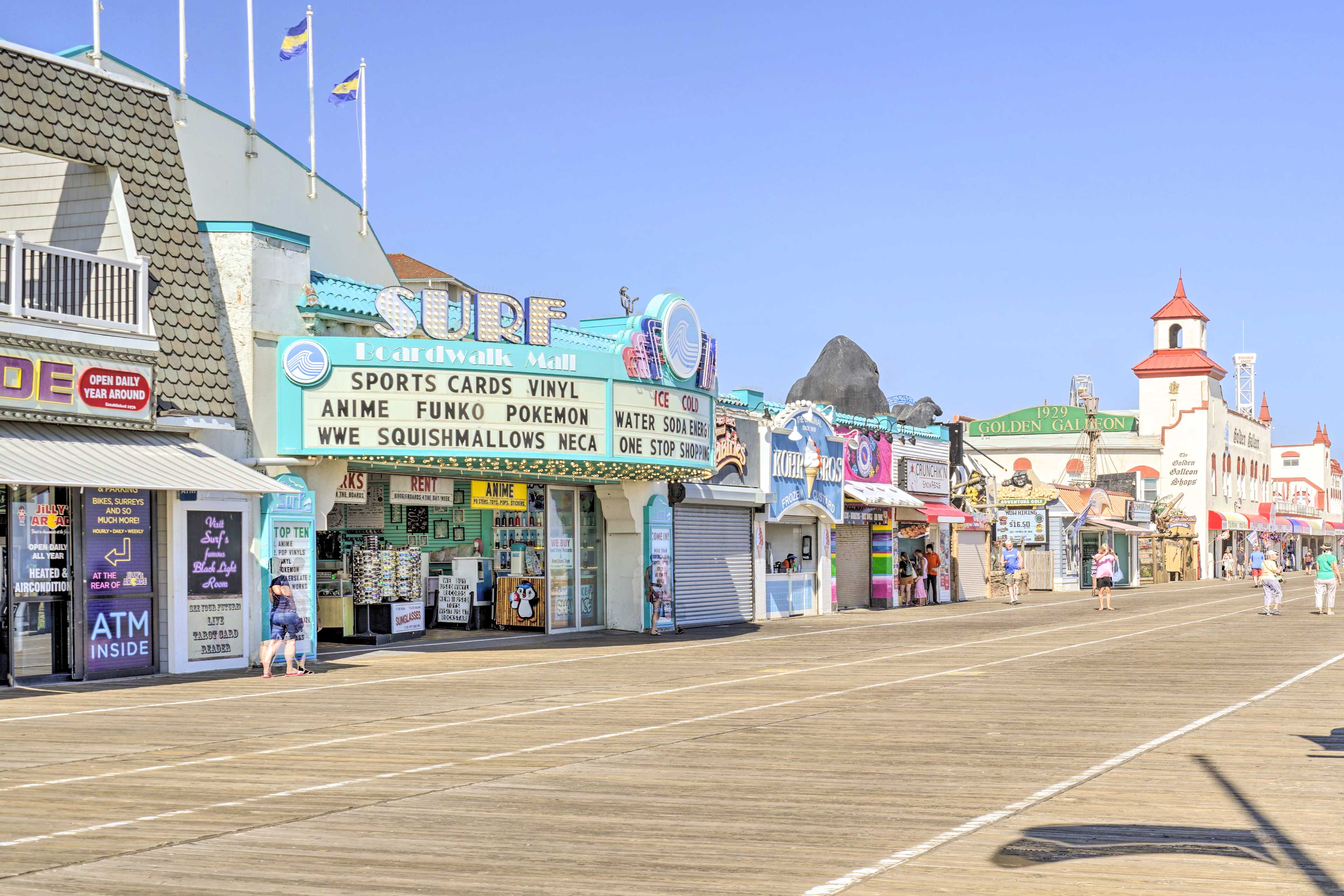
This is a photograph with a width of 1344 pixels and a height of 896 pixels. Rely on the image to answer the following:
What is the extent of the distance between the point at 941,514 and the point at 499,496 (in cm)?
2116

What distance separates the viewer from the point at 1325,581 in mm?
35438

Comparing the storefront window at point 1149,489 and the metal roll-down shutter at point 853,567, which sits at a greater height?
the storefront window at point 1149,489

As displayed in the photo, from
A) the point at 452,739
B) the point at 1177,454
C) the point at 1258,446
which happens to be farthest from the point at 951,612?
the point at 1258,446

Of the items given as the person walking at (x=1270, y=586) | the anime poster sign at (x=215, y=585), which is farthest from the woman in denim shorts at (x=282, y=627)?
the person walking at (x=1270, y=586)

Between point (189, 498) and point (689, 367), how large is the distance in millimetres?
10554

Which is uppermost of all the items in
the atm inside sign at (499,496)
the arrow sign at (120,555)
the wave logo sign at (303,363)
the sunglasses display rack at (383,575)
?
the wave logo sign at (303,363)

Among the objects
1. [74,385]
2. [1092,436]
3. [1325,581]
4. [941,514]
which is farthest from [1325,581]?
[1092,436]

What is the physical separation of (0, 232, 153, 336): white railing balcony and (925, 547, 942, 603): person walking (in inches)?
1197

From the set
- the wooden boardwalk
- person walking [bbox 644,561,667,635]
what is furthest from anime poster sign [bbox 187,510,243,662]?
person walking [bbox 644,561,667,635]

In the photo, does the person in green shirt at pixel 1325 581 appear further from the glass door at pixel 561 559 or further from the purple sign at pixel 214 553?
the purple sign at pixel 214 553

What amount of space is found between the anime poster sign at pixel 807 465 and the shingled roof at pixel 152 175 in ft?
55.8

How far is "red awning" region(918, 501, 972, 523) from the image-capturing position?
45188 millimetres

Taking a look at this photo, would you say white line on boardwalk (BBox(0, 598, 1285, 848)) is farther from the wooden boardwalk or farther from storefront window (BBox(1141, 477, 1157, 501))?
storefront window (BBox(1141, 477, 1157, 501))

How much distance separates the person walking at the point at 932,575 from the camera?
45969 millimetres
